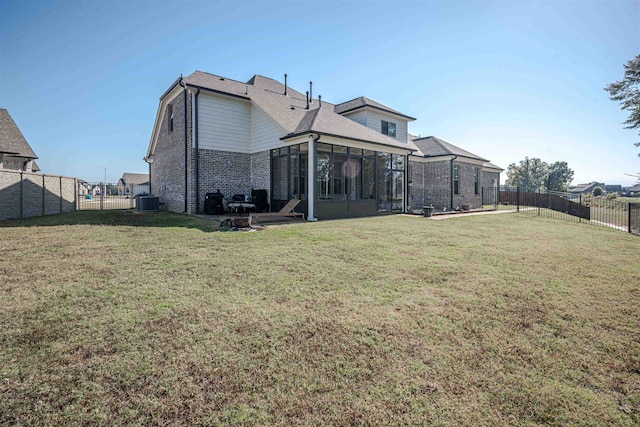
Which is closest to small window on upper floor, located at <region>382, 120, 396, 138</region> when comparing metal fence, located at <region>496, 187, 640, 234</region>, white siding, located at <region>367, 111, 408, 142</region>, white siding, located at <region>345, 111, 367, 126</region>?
white siding, located at <region>367, 111, 408, 142</region>

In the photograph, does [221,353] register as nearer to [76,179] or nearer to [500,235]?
[500,235]

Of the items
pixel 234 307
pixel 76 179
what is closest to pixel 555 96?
pixel 234 307

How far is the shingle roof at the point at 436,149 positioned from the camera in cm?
1964

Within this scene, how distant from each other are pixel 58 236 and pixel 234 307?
6.62m

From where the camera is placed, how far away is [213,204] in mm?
12250

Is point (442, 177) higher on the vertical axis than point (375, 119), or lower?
lower

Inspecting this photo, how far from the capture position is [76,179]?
15.2 m

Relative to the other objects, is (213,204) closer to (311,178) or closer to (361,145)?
(311,178)

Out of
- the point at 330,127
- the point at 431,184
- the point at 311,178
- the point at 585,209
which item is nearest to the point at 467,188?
the point at 431,184

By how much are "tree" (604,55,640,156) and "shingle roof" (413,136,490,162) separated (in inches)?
351

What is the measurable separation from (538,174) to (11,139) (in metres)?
102

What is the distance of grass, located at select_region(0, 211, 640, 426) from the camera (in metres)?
1.87

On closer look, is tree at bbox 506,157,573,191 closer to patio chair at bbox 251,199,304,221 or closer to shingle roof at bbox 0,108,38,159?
patio chair at bbox 251,199,304,221

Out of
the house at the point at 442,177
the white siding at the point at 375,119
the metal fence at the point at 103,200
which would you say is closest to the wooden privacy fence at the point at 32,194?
the metal fence at the point at 103,200
